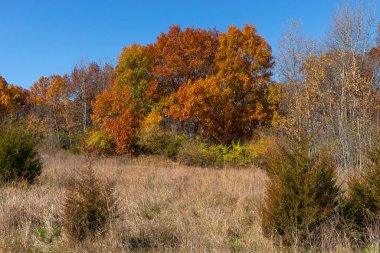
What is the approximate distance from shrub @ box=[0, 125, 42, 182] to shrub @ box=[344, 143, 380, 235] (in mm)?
8854

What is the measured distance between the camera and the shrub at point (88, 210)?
16.9 ft

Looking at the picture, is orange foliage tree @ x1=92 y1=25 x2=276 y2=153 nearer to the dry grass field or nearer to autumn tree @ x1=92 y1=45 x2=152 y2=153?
autumn tree @ x1=92 y1=45 x2=152 y2=153

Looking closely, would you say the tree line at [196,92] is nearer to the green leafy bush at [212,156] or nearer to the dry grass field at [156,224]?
the green leafy bush at [212,156]

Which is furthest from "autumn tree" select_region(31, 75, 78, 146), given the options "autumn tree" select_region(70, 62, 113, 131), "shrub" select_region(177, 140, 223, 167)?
"shrub" select_region(177, 140, 223, 167)

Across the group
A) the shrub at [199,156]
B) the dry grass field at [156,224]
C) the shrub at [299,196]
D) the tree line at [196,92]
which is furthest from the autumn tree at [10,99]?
the shrub at [299,196]

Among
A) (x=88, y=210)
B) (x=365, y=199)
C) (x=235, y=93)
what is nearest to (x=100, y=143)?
(x=235, y=93)

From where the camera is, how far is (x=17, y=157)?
10531 millimetres

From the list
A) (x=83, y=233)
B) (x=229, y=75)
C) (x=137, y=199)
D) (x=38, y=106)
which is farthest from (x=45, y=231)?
(x=38, y=106)

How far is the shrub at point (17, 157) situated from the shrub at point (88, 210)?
19.0 ft

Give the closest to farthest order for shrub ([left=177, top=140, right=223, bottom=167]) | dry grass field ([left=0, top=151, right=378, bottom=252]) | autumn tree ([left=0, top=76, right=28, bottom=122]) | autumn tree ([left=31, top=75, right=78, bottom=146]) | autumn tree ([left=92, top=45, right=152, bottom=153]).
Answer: dry grass field ([left=0, top=151, right=378, bottom=252]), shrub ([left=177, top=140, right=223, bottom=167]), autumn tree ([left=92, top=45, right=152, bottom=153]), autumn tree ([left=31, top=75, right=78, bottom=146]), autumn tree ([left=0, top=76, right=28, bottom=122])

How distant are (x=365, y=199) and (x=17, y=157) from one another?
9.57 meters

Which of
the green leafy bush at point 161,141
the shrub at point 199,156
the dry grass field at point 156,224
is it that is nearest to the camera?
the dry grass field at point 156,224

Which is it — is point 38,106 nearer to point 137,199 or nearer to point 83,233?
point 137,199

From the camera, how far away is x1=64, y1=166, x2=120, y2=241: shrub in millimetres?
5160
